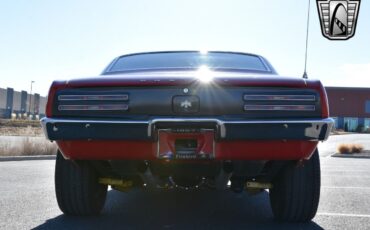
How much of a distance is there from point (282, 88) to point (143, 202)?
2.38 meters

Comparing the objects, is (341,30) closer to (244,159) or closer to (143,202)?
(143,202)

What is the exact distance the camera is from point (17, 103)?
252 feet

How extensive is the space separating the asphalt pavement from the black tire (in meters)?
0.12

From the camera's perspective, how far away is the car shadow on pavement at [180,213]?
386 centimetres

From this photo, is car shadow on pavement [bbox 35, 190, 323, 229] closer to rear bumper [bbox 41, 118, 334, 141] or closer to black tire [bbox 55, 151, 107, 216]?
black tire [bbox 55, 151, 107, 216]

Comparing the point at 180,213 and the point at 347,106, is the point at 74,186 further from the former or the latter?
the point at 347,106

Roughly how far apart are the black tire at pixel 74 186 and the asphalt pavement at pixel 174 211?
0.12 metres

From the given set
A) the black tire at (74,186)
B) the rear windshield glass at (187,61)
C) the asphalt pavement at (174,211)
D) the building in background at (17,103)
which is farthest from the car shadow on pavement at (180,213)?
the building in background at (17,103)

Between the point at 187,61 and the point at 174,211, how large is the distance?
4.87ft

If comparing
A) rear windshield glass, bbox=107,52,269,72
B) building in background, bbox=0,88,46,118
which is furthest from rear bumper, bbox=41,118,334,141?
building in background, bbox=0,88,46,118

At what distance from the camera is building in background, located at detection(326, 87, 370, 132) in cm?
6944

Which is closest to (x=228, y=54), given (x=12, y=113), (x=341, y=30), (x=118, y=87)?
(x=118, y=87)

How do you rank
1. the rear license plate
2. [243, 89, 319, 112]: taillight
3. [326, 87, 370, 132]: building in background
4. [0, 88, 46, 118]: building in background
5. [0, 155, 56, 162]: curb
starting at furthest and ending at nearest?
[0, 88, 46, 118]: building in background
[326, 87, 370, 132]: building in background
[0, 155, 56, 162]: curb
[243, 89, 319, 112]: taillight
the rear license plate

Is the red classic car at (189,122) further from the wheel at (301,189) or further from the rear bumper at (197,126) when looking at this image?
the wheel at (301,189)
